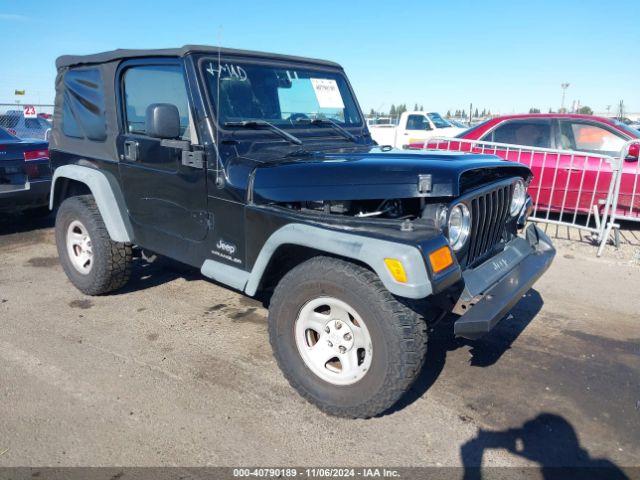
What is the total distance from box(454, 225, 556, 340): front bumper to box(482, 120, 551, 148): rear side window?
13.6 feet

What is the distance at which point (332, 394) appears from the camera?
8.97ft

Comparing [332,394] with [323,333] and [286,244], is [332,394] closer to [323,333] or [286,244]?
[323,333]

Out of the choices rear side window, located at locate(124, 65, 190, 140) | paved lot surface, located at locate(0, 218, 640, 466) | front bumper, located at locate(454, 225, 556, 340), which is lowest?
paved lot surface, located at locate(0, 218, 640, 466)

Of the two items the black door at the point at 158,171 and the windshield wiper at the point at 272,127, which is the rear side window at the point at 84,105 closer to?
the black door at the point at 158,171

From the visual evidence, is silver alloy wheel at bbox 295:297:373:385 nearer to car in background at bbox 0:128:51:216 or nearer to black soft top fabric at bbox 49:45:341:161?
black soft top fabric at bbox 49:45:341:161

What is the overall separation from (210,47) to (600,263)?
484 cm

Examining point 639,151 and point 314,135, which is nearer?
point 314,135

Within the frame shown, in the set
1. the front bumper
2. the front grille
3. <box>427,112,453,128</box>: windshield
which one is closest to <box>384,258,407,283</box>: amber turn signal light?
the front bumper

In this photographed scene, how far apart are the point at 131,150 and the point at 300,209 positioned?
1.63 m

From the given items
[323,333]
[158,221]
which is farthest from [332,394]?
[158,221]

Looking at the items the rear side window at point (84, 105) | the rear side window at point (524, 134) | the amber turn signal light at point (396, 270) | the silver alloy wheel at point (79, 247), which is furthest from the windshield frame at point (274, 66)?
the rear side window at point (524, 134)

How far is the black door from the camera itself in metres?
3.36

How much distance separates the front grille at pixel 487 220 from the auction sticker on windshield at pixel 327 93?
1588 mm

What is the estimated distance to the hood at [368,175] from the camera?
2.56 m
